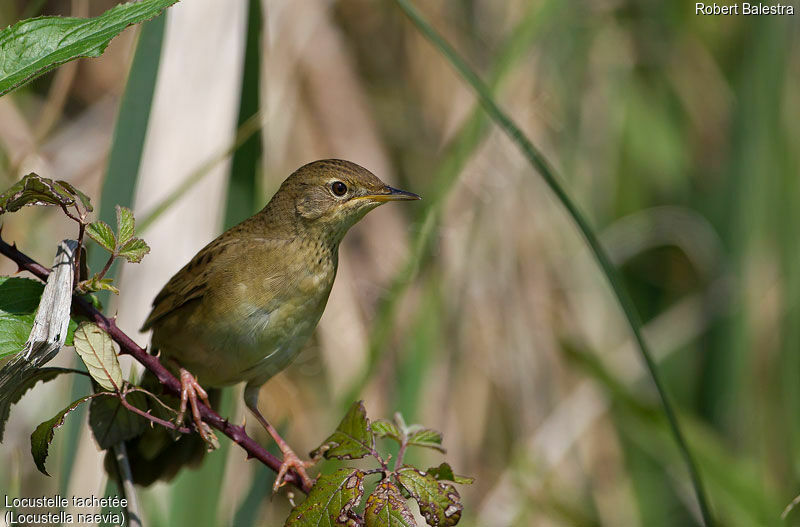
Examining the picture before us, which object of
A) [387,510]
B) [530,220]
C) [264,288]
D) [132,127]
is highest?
[530,220]

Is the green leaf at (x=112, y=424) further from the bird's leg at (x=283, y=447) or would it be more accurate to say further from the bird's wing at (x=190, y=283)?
the bird's wing at (x=190, y=283)

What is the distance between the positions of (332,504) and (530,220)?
8.77 ft

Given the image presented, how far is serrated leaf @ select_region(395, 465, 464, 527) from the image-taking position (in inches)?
48.0

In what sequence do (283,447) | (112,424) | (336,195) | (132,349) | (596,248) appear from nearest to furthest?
(132,349)
(112,424)
(596,248)
(283,447)
(336,195)

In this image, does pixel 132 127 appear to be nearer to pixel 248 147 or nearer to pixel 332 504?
pixel 248 147

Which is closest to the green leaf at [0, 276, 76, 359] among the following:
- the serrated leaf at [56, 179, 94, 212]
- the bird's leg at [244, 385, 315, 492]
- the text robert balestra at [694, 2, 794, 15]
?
the serrated leaf at [56, 179, 94, 212]

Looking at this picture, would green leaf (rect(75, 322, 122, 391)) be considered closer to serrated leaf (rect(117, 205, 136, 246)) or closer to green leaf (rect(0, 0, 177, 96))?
serrated leaf (rect(117, 205, 136, 246))

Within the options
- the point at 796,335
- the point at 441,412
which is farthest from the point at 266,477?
the point at 796,335

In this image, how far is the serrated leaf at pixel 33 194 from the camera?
1117 millimetres

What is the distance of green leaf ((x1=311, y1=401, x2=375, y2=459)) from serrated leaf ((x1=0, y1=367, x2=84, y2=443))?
0.41 m

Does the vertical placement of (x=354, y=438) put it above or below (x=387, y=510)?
above

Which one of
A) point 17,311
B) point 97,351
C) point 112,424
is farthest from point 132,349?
point 112,424

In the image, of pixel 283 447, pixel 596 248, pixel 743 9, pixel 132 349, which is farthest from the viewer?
pixel 743 9

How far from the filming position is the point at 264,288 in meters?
Result: 2.04
